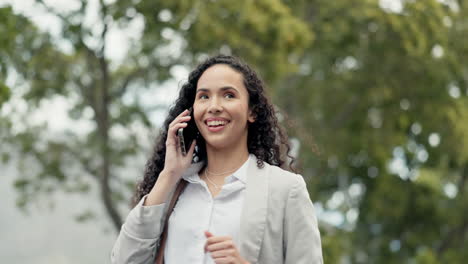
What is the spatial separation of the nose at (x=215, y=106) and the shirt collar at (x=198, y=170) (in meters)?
0.24

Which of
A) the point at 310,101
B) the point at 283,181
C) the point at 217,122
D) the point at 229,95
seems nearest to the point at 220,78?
the point at 229,95

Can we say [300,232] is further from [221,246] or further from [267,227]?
[221,246]

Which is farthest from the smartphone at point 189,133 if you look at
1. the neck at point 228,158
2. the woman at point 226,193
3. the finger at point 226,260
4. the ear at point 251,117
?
the finger at point 226,260

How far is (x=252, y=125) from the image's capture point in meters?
3.23

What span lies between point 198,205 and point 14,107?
37.8 ft

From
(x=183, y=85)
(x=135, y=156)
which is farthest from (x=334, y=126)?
(x=183, y=85)

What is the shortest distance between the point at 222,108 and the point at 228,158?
23cm

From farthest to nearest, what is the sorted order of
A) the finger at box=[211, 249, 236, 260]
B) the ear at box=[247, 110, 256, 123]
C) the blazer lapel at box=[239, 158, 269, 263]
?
1. the ear at box=[247, 110, 256, 123]
2. the blazer lapel at box=[239, 158, 269, 263]
3. the finger at box=[211, 249, 236, 260]

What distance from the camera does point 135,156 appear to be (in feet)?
47.4

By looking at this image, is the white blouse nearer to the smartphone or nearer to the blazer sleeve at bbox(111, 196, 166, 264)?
the blazer sleeve at bbox(111, 196, 166, 264)

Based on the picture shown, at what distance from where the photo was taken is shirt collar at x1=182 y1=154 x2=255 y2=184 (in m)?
3.01

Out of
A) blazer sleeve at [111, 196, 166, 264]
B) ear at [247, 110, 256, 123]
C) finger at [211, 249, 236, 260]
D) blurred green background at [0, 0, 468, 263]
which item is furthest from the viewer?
blurred green background at [0, 0, 468, 263]

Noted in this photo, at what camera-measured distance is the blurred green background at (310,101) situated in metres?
11.9

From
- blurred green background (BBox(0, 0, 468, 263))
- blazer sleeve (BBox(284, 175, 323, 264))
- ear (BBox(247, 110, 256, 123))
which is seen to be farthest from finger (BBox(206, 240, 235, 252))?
blurred green background (BBox(0, 0, 468, 263))
